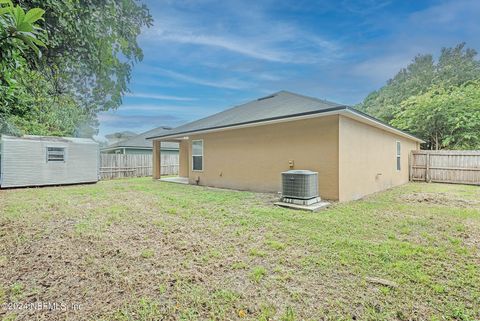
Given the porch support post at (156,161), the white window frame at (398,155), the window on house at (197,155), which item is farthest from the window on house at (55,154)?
the white window frame at (398,155)

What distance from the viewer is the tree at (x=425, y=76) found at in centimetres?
2033

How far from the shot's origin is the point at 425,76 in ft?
76.6

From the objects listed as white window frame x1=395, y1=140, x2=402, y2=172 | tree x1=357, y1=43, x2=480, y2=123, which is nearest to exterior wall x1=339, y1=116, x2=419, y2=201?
white window frame x1=395, y1=140, x2=402, y2=172

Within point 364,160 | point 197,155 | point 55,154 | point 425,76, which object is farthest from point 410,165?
point 55,154

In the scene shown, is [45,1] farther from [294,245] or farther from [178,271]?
[294,245]

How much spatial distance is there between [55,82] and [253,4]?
6121 mm

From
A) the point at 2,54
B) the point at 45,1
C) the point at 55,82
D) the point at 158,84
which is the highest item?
the point at 158,84

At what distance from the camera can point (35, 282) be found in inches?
101

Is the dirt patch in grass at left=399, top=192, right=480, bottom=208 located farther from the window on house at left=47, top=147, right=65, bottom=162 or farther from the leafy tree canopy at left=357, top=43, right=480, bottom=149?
the window on house at left=47, top=147, right=65, bottom=162

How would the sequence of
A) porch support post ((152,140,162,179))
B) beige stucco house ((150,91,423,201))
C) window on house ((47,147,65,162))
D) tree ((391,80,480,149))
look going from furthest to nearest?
tree ((391,80,480,149))
porch support post ((152,140,162,179))
window on house ((47,147,65,162))
beige stucco house ((150,91,423,201))

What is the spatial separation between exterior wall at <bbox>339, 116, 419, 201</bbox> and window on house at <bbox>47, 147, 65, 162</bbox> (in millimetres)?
12141

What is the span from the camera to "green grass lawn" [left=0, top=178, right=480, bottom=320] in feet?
6.95

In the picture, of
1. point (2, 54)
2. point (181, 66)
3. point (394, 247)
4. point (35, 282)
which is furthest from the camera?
point (181, 66)

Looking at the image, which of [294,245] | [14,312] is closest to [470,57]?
[294,245]
